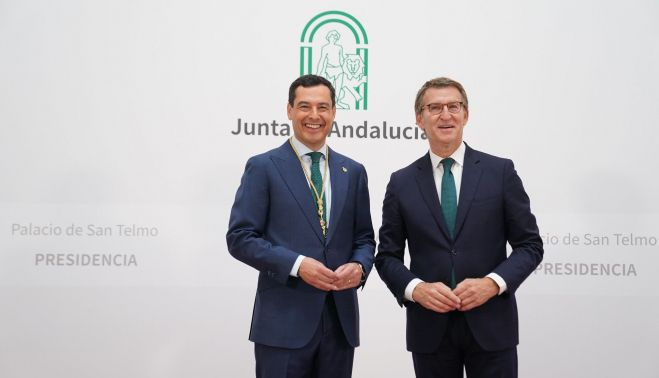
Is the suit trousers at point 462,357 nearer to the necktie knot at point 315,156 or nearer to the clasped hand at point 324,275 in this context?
the clasped hand at point 324,275

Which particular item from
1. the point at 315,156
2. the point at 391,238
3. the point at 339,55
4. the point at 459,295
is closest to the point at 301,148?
the point at 315,156

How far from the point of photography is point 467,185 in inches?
86.5

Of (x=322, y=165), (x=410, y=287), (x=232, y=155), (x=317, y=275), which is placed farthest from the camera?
(x=232, y=155)

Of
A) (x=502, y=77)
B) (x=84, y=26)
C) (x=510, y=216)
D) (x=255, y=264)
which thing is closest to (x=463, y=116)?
(x=510, y=216)

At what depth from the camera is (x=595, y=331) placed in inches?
145

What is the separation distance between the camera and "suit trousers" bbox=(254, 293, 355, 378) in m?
2.12

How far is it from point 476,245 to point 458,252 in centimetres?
7

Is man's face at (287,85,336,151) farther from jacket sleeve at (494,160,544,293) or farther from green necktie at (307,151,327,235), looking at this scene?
jacket sleeve at (494,160,544,293)

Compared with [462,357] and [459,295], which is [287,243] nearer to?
[459,295]

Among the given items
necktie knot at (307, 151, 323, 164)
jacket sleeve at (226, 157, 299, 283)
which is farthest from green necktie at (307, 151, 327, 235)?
jacket sleeve at (226, 157, 299, 283)

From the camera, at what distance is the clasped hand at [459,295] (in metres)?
2.02

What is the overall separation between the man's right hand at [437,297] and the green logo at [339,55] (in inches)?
71.7

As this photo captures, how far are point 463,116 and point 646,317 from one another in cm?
236

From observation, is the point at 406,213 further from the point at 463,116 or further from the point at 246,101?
the point at 246,101
